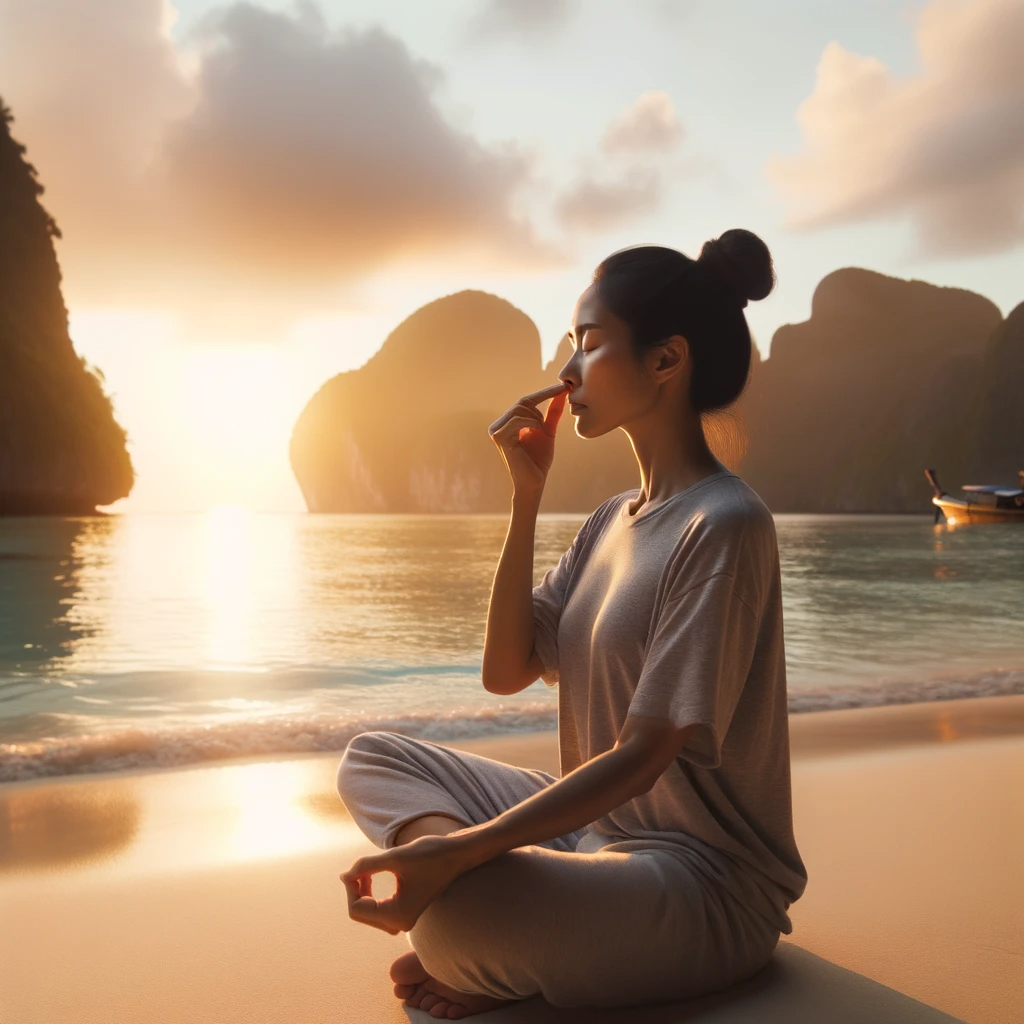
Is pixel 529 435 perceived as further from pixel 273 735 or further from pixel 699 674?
pixel 273 735

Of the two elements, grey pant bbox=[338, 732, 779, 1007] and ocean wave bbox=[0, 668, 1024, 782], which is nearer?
grey pant bbox=[338, 732, 779, 1007]

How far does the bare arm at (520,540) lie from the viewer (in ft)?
6.15

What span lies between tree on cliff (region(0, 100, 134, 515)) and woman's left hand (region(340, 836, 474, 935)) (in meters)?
49.0

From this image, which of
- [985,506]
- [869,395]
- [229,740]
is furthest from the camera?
[869,395]

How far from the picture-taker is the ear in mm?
1702

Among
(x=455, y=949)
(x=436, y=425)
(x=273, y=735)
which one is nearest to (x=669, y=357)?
(x=455, y=949)

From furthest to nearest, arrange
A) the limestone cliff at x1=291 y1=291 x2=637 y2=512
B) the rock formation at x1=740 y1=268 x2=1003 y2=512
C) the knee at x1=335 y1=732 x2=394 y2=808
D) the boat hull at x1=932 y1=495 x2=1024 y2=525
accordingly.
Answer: the limestone cliff at x1=291 y1=291 x2=637 y2=512 < the rock formation at x1=740 y1=268 x2=1003 y2=512 < the boat hull at x1=932 y1=495 x2=1024 y2=525 < the knee at x1=335 y1=732 x2=394 y2=808

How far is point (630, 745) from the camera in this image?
1439 mm

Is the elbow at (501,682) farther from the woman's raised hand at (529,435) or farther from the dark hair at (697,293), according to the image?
the dark hair at (697,293)

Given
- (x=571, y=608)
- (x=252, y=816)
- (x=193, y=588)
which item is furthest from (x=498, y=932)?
(x=193, y=588)

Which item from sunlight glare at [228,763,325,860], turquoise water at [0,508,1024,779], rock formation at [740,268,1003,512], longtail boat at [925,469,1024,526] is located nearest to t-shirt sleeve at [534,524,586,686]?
sunlight glare at [228,763,325,860]

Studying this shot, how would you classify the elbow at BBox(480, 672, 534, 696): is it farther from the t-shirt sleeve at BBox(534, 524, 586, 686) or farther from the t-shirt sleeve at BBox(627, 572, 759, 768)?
the t-shirt sleeve at BBox(627, 572, 759, 768)

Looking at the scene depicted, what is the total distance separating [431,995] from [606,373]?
122 cm

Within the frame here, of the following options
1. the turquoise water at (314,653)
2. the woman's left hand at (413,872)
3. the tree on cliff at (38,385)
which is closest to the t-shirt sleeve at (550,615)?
the woman's left hand at (413,872)
